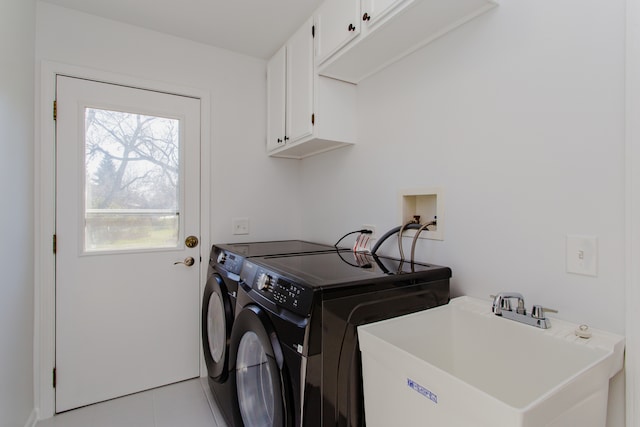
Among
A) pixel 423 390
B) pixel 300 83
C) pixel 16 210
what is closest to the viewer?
pixel 423 390

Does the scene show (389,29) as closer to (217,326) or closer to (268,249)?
(268,249)

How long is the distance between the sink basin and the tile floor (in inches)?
50.3

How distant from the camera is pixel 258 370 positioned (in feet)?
4.09

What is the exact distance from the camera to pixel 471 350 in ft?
3.66

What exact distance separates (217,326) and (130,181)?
1.05 metres

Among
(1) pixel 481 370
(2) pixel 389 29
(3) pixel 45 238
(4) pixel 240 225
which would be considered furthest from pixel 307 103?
(3) pixel 45 238

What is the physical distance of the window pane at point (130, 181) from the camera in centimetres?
188

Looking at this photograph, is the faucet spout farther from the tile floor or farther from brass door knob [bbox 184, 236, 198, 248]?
brass door knob [bbox 184, 236, 198, 248]

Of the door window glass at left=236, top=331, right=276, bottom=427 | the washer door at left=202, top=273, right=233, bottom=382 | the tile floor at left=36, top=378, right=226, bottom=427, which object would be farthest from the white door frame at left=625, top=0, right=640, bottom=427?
the tile floor at left=36, top=378, right=226, bottom=427

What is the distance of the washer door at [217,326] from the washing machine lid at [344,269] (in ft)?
1.18

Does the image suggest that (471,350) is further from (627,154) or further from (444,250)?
(627,154)

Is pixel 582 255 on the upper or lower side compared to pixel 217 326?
upper

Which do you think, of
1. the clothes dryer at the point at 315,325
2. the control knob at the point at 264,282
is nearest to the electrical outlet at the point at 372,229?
the clothes dryer at the point at 315,325

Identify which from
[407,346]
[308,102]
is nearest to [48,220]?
[308,102]
